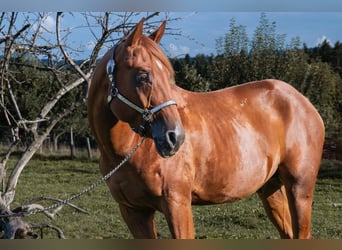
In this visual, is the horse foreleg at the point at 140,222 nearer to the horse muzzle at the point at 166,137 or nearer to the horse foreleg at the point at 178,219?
the horse foreleg at the point at 178,219

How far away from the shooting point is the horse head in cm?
182

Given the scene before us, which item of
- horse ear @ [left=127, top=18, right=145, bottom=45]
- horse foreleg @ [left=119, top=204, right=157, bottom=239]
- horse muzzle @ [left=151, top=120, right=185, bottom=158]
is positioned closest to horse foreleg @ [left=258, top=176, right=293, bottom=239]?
horse foreleg @ [left=119, top=204, right=157, bottom=239]

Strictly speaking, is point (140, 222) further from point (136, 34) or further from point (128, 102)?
point (136, 34)

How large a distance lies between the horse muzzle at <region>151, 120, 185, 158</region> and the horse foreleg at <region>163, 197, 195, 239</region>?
26 cm

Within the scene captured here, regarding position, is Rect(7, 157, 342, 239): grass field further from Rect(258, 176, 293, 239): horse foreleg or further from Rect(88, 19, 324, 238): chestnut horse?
Rect(88, 19, 324, 238): chestnut horse

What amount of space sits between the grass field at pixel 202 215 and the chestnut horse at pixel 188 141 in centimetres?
194

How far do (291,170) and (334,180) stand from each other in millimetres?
5328

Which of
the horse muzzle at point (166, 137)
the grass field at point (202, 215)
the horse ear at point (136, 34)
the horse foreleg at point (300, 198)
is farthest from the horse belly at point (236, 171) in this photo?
the grass field at point (202, 215)

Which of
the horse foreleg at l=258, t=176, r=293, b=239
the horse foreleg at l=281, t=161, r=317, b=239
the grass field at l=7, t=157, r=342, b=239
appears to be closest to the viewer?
the horse foreleg at l=281, t=161, r=317, b=239

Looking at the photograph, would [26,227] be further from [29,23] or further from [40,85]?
[40,85]

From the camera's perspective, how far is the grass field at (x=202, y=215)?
468 cm

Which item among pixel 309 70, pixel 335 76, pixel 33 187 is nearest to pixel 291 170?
pixel 309 70

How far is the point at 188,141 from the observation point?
2.12 metres

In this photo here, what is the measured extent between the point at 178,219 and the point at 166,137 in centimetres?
38
